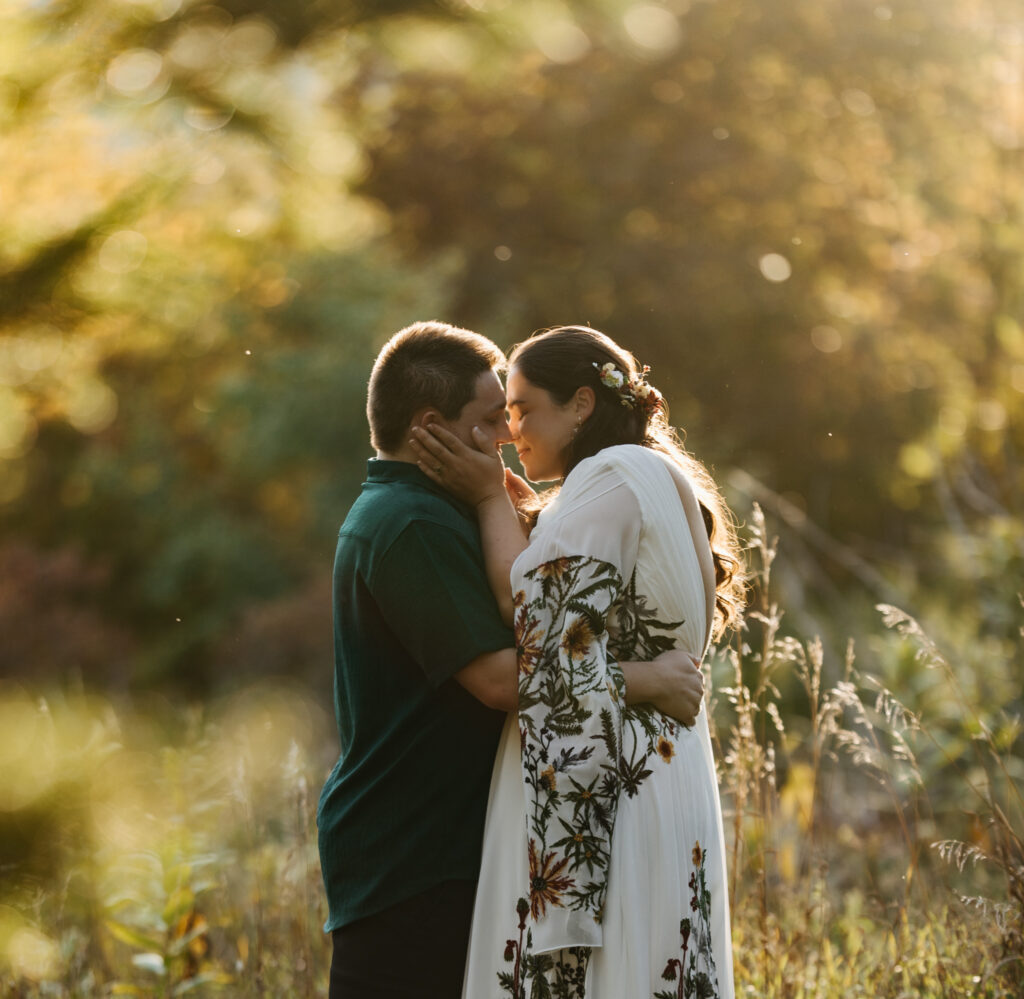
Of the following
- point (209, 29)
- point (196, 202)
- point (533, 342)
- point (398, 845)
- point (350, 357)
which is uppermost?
point (350, 357)

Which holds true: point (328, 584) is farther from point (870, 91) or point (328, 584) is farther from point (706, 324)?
point (870, 91)

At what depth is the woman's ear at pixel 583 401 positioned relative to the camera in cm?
216

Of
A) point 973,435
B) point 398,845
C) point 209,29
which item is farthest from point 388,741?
point 973,435

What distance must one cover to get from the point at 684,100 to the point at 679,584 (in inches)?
390

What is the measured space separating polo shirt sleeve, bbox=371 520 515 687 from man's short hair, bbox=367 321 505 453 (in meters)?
0.24

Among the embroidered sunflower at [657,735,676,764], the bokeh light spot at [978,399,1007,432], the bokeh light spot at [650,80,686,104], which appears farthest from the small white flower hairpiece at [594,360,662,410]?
the bokeh light spot at [650,80,686,104]

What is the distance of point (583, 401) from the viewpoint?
2.17 meters

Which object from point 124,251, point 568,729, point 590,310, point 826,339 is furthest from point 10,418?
point 826,339

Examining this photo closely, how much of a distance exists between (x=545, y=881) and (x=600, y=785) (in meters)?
0.18

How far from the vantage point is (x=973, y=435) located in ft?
24.2

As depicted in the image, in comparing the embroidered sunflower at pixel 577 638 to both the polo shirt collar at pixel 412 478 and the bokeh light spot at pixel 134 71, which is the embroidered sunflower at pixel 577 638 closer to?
the polo shirt collar at pixel 412 478

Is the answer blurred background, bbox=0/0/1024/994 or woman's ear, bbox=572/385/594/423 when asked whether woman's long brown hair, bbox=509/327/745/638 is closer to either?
woman's ear, bbox=572/385/594/423

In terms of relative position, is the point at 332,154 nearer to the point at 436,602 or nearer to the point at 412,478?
the point at 412,478

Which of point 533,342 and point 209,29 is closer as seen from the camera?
point 533,342
